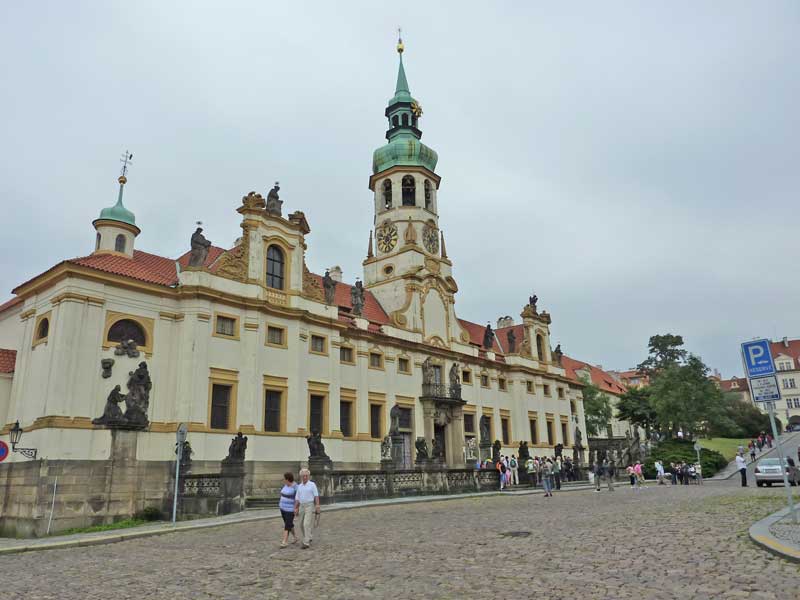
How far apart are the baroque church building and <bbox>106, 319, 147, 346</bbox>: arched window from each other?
0.11 metres

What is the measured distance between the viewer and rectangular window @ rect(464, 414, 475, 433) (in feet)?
141

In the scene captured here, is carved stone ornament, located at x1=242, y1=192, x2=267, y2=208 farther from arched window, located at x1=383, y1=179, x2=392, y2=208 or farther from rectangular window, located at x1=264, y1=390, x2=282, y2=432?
arched window, located at x1=383, y1=179, x2=392, y2=208

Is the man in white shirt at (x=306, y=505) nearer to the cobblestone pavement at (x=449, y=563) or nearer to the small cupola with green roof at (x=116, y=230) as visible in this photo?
the cobblestone pavement at (x=449, y=563)

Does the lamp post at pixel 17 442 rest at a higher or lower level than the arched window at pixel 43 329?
lower

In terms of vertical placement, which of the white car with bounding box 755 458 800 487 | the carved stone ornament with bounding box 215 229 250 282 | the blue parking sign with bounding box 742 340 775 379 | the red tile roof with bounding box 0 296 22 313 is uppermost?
the carved stone ornament with bounding box 215 229 250 282

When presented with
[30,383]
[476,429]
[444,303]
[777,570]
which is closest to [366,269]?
[444,303]

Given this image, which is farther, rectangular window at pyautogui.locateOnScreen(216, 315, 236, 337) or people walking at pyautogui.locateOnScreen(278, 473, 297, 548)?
rectangular window at pyautogui.locateOnScreen(216, 315, 236, 337)

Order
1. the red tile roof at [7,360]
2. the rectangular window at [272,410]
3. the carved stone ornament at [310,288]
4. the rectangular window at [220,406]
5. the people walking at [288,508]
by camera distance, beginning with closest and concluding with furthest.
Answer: the people walking at [288,508], the red tile roof at [7,360], the rectangular window at [220,406], the rectangular window at [272,410], the carved stone ornament at [310,288]

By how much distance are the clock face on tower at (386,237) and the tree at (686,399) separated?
2800 cm

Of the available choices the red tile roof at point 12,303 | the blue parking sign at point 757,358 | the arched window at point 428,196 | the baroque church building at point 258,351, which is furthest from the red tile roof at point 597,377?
the blue parking sign at point 757,358

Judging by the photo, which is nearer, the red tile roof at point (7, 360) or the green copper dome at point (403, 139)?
the red tile roof at point (7, 360)

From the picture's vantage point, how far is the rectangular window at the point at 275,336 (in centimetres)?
3066

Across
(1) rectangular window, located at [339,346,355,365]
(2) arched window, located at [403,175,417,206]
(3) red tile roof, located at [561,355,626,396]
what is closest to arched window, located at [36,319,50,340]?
(1) rectangular window, located at [339,346,355,365]

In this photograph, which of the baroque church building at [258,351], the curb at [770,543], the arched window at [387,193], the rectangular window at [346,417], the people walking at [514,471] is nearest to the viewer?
the curb at [770,543]
